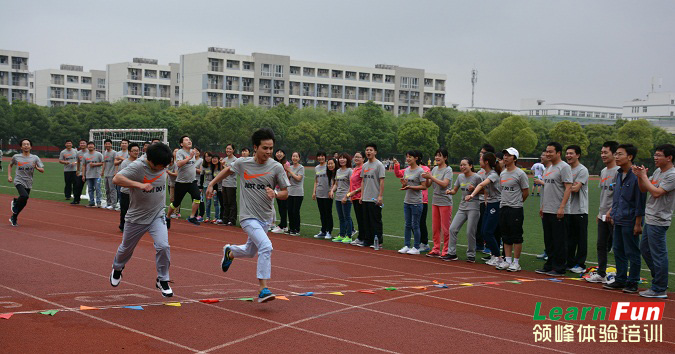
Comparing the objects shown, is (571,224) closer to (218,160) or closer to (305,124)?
(218,160)

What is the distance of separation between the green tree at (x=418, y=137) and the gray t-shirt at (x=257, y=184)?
199 feet

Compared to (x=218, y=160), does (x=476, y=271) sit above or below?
below

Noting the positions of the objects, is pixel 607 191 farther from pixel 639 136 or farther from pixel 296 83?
pixel 296 83

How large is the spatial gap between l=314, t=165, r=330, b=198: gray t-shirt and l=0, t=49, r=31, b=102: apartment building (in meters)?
92.8

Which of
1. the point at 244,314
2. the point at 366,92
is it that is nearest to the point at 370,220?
the point at 244,314

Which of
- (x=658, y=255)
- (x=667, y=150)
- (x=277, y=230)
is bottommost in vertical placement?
(x=277, y=230)

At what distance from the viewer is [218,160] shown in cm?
1648

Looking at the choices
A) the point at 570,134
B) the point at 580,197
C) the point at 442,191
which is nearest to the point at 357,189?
the point at 442,191

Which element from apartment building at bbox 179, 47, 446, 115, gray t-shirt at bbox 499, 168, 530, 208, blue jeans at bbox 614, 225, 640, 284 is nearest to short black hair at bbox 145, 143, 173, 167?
gray t-shirt at bbox 499, 168, 530, 208

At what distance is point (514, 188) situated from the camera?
1037cm

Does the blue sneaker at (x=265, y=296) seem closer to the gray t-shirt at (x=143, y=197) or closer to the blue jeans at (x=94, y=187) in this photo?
the gray t-shirt at (x=143, y=197)

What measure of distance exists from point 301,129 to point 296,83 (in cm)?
3495

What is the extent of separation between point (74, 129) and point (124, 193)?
58.9 m

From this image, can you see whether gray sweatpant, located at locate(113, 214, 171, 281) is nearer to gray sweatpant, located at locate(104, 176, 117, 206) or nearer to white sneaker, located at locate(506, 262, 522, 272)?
white sneaker, located at locate(506, 262, 522, 272)
